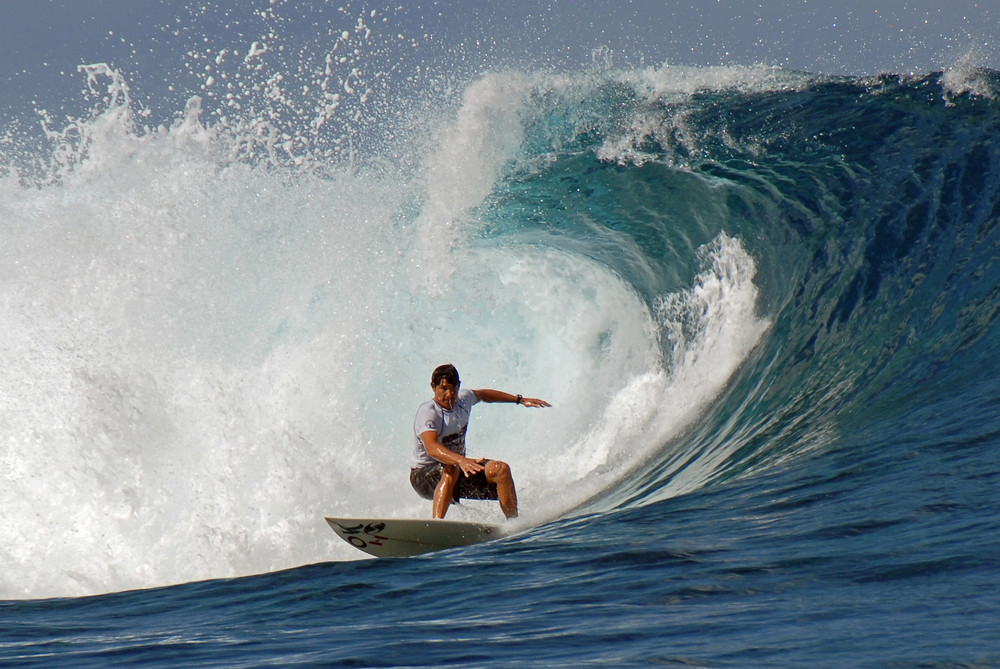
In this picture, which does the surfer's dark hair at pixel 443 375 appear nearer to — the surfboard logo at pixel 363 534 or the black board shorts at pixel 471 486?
the black board shorts at pixel 471 486


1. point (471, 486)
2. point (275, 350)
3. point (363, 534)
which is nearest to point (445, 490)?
point (471, 486)

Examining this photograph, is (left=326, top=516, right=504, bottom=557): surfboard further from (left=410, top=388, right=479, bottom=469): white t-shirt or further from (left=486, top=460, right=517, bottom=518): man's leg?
(left=410, top=388, right=479, bottom=469): white t-shirt

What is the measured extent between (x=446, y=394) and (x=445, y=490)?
27.8 inches

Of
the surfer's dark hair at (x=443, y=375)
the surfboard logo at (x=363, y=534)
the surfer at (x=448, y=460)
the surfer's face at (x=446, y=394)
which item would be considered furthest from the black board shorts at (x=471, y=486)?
the surfboard logo at (x=363, y=534)

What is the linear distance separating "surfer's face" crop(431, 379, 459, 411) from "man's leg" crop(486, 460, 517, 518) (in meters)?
0.64

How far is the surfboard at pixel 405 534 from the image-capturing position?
632 centimetres

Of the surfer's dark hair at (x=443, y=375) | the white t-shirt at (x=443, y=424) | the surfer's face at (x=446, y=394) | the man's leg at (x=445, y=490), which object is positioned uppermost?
the surfer's dark hair at (x=443, y=375)

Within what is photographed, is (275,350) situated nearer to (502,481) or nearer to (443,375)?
(443,375)

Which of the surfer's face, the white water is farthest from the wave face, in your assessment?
the surfer's face

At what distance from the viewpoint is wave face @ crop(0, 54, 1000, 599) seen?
736 centimetres

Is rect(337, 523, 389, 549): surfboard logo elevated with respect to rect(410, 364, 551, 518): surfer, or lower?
lower

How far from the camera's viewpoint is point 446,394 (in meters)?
7.07

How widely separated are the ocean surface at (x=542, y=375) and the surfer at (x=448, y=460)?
14.1 inches

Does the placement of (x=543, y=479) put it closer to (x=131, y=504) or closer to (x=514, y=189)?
(x=131, y=504)
